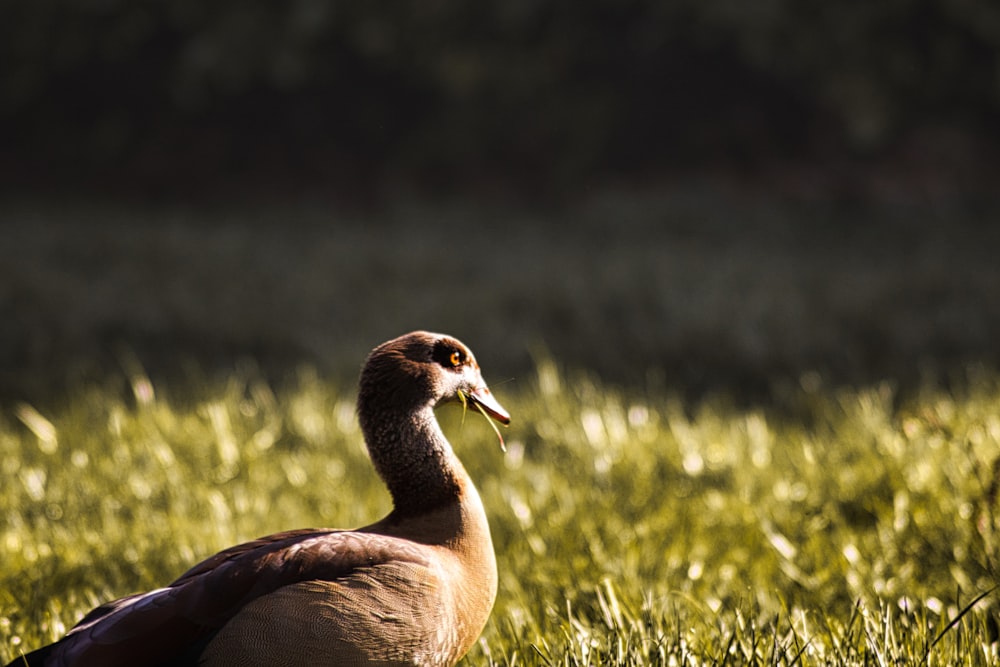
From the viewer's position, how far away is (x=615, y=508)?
3.47 meters

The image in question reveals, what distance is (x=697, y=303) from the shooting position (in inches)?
233

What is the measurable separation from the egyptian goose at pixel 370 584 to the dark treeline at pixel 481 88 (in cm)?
620

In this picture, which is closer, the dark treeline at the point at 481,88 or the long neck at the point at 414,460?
the long neck at the point at 414,460

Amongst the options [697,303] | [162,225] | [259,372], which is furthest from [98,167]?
[697,303]

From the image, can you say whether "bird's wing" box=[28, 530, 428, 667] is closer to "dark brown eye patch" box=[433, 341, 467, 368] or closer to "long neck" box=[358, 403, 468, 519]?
"long neck" box=[358, 403, 468, 519]

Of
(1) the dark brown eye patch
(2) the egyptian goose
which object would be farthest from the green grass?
(1) the dark brown eye patch

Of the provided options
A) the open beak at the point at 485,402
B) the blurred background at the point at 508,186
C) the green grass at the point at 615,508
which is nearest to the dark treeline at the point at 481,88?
the blurred background at the point at 508,186

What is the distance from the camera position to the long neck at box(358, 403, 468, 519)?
2.12m

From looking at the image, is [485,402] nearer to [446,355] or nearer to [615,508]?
[446,355]

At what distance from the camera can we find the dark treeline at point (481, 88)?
7930 millimetres

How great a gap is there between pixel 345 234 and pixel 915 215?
4.17 metres

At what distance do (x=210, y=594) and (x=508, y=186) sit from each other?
25.9ft

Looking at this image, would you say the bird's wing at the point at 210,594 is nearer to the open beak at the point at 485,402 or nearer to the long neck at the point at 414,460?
the long neck at the point at 414,460

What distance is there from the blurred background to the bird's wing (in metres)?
3.09
